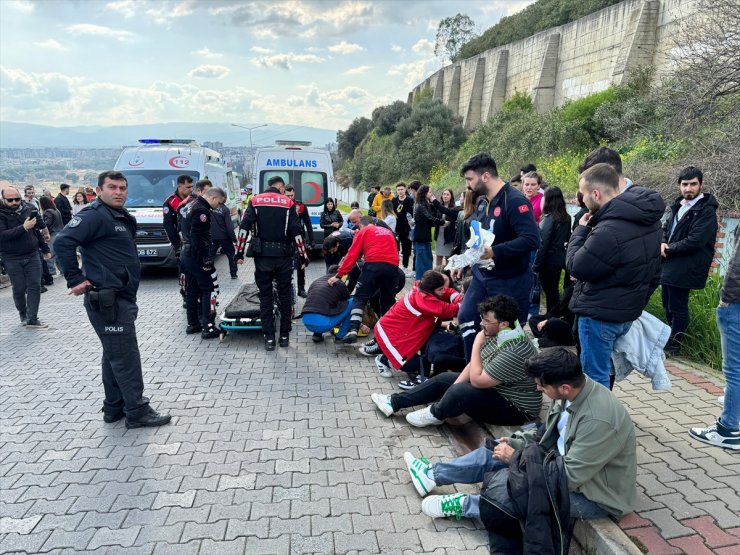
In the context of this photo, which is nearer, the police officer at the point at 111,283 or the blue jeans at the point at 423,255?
the police officer at the point at 111,283

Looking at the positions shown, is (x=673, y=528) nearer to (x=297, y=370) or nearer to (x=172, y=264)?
(x=297, y=370)

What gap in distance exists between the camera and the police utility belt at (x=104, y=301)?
405cm

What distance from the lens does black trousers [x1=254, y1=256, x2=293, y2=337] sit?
6.21m

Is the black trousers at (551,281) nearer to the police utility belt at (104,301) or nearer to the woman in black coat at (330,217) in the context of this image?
the police utility belt at (104,301)

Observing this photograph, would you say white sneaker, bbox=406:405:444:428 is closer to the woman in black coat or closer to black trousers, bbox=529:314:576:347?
black trousers, bbox=529:314:576:347

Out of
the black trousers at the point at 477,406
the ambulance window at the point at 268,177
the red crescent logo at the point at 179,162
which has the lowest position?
the black trousers at the point at 477,406

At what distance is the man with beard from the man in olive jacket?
67.1 inches

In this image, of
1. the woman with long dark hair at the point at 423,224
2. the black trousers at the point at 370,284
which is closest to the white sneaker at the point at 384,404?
the black trousers at the point at 370,284

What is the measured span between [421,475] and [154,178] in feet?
33.5

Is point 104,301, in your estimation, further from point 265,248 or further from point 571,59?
point 571,59

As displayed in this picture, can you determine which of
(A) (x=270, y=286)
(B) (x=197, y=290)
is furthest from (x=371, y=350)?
(B) (x=197, y=290)

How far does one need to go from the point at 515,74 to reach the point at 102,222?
28.6 metres

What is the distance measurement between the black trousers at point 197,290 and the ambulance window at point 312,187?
6.18 m

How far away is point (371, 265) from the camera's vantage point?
6.33 meters
